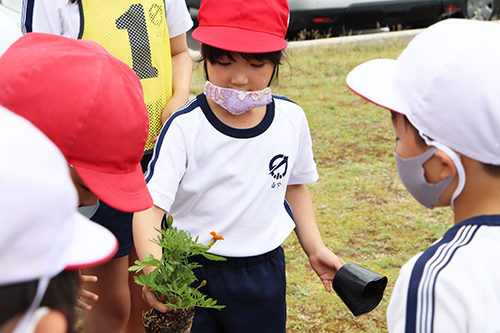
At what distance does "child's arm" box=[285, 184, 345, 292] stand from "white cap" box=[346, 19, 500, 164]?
2.98 feet

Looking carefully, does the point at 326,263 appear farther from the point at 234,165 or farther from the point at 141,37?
the point at 141,37

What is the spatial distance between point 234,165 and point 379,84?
0.69 metres

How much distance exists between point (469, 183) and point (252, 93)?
916mm

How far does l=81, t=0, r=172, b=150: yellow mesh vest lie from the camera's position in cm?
219

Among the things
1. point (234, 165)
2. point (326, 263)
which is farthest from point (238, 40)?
point (326, 263)

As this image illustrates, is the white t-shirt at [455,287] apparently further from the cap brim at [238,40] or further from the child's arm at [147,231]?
the cap brim at [238,40]

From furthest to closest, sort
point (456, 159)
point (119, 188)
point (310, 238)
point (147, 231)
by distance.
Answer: point (310, 238), point (147, 231), point (119, 188), point (456, 159)

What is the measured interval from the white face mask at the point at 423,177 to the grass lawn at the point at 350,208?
1.80 meters

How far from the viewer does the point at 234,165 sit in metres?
2.00

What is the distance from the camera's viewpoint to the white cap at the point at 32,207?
756 mm

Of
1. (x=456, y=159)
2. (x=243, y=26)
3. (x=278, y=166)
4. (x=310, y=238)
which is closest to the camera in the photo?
(x=456, y=159)

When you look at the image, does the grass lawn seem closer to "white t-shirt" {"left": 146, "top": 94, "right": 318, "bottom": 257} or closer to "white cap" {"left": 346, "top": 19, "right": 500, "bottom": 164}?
"white t-shirt" {"left": 146, "top": 94, "right": 318, "bottom": 257}

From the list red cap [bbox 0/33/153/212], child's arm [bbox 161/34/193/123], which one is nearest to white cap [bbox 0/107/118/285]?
red cap [bbox 0/33/153/212]

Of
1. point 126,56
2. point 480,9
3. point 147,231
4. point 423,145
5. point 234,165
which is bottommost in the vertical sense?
point 480,9
